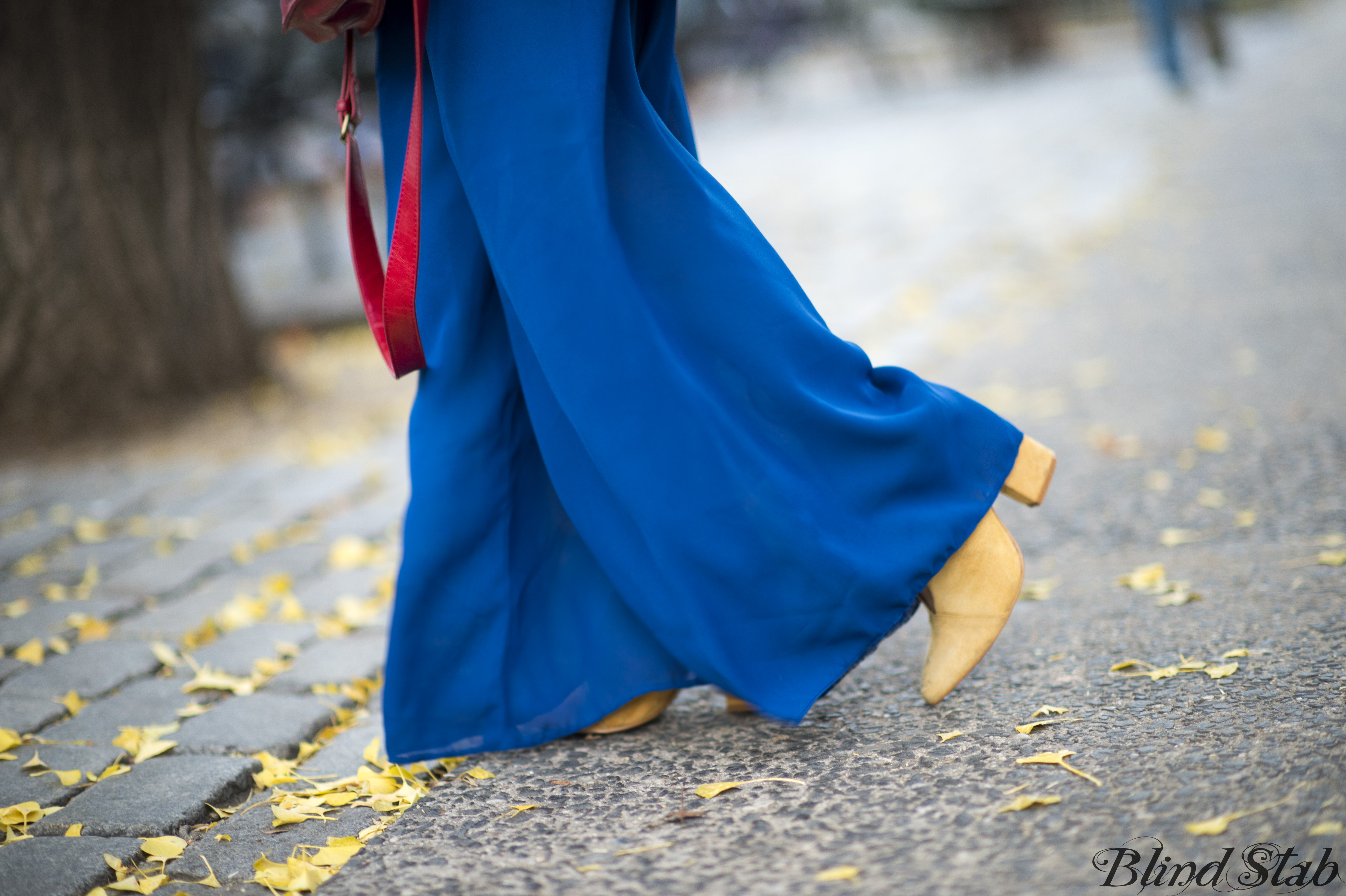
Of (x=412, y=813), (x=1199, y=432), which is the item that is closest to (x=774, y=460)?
(x=412, y=813)

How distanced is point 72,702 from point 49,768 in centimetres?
30

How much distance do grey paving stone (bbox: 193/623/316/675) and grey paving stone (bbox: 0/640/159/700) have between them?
12 centimetres

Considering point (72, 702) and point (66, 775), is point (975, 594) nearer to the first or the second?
point (66, 775)

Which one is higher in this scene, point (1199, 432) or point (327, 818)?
point (327, 818)

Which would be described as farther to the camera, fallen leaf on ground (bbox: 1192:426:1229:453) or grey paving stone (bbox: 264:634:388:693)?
fallen leaf on ground (bbox: 1192:426:1229:453)

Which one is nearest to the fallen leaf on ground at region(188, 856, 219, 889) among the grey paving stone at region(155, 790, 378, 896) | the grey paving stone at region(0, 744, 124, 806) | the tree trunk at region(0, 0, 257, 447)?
the grey paving stone at region(155, 790, 378, 896)

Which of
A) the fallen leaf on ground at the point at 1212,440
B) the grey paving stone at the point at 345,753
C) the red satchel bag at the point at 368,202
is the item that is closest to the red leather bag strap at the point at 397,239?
the red satchel bag at the point at 368,202

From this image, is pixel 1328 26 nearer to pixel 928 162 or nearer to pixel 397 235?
pixel 928 162

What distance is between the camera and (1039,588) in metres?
2.40

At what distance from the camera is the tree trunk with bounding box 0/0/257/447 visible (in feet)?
14.6

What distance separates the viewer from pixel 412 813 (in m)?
1.75

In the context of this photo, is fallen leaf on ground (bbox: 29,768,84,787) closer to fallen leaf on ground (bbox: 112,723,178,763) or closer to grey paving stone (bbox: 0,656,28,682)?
fallen leaf on ground (bbox: 112,723,178,763)

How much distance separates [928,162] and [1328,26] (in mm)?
10260

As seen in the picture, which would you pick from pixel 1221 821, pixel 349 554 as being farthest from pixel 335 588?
pixel 1221 821
